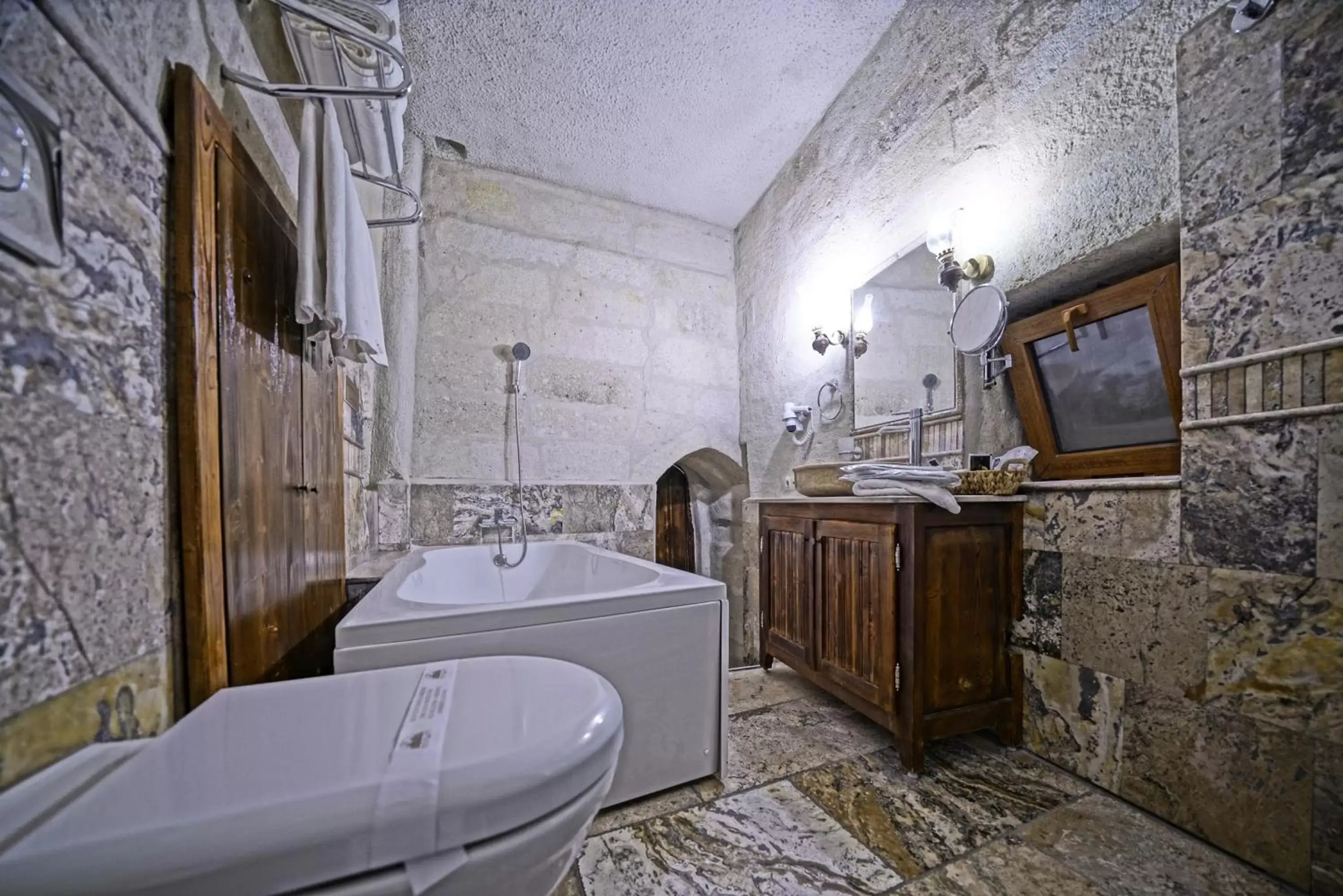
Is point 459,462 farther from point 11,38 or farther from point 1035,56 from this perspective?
point 1035,56

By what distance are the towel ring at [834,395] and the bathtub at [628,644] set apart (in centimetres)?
132

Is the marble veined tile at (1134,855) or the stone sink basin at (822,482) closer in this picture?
the marble veined tile at (1134,855)

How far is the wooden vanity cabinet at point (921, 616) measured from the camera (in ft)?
4.38

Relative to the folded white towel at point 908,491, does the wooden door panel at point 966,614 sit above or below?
below

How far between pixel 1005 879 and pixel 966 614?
2.01ft

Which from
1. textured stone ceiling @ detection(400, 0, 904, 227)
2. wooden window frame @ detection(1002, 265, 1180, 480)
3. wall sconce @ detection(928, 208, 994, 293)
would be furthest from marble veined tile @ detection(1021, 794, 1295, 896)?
textured stone ceiling @ detection(400, 0, 904, 227)

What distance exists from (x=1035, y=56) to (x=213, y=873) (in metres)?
2.47

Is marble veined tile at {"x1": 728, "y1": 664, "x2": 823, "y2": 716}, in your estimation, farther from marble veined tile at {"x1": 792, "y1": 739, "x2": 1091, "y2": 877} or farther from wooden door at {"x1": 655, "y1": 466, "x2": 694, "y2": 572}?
wooden door at {"x1": 655, "y1": 466, "x2": 694, "y2": 572}

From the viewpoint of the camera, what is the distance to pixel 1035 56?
4.85ft

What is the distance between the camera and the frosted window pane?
1274mm

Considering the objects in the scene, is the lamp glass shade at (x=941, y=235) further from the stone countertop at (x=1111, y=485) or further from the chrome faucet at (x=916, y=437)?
the stone countertop at (x=1111, y=485)

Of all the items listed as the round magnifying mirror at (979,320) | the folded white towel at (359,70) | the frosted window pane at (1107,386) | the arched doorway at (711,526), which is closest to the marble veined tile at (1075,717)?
the frosted window pane at (1107,386)

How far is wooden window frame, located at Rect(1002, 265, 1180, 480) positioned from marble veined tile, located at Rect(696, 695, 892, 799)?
1050mm

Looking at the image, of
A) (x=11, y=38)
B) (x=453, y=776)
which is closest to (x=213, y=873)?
(x=453, y=776)
